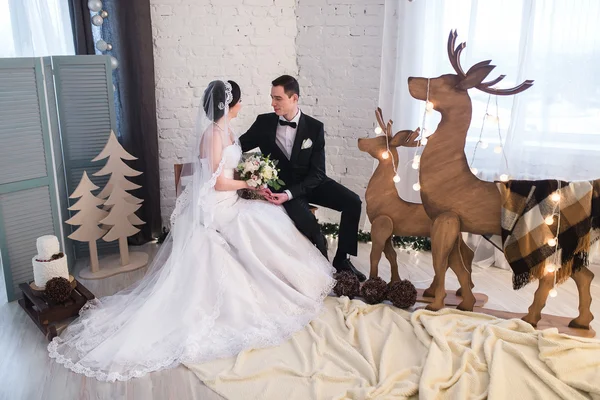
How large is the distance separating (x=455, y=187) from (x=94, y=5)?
3.05 m

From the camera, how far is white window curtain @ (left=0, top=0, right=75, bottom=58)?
385 centimetres

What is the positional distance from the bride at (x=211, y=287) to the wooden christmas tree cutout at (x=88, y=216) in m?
0.67

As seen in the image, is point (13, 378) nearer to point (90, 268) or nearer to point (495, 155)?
point (90, 268)

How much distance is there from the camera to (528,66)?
3.85 m

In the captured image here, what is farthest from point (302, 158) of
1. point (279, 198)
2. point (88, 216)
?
point (88, 216)

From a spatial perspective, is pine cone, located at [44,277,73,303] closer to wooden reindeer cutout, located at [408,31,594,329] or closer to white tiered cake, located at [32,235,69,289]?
white tiered cake, located at [32,235,69,289]

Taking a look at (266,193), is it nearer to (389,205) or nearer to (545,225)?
(389,205)

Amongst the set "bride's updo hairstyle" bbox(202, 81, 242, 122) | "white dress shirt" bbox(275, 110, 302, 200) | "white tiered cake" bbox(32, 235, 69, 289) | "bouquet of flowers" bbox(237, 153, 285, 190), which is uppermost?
"bride's updo hairstyle" bbox(202, 81, 242, 122)

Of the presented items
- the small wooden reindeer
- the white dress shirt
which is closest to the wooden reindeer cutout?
the small wooden reindeer

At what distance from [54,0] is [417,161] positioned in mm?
3016

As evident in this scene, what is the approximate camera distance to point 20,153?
353cm

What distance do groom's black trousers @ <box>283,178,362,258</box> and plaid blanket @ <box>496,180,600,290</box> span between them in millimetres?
1194

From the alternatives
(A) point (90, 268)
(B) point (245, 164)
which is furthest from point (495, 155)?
(A) point (90, 268)

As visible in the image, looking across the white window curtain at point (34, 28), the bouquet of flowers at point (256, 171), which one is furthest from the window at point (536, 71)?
the white window curtain at point (34, 28)
